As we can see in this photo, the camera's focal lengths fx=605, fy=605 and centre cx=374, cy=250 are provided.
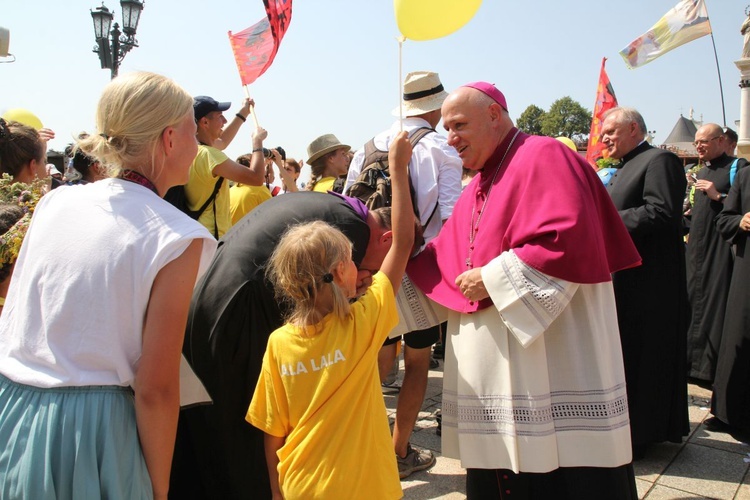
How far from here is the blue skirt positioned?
1427 millimetres

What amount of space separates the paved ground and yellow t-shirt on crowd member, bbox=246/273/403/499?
135 cm

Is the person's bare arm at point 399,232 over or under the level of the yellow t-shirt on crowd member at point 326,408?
over

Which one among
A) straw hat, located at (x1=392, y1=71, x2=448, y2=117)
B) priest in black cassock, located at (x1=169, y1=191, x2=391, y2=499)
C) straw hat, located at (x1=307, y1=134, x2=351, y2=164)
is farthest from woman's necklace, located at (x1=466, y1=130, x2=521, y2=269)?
straw hat, located at (x1=307, y1=134, x2=351, y2=164)

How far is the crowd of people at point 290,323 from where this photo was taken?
149 cm

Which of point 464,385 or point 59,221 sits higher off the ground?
point 59,221

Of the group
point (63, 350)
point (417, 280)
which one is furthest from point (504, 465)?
point (63, 350)

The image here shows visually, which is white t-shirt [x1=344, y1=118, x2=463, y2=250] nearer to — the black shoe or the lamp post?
the black shoe

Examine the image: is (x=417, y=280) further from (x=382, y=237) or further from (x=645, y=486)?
(x=645, y=486)

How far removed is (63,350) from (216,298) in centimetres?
78

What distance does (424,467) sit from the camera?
3.59 meters

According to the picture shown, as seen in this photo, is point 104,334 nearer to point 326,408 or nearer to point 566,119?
point 326,408

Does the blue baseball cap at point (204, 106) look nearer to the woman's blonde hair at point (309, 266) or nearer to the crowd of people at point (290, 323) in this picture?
the crowd of people at point (290, 323)

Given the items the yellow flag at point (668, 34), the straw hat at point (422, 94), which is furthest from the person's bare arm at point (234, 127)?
the yellow flag at point (668, 34)

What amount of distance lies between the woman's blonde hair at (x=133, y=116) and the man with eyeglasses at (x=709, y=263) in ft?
16.2
